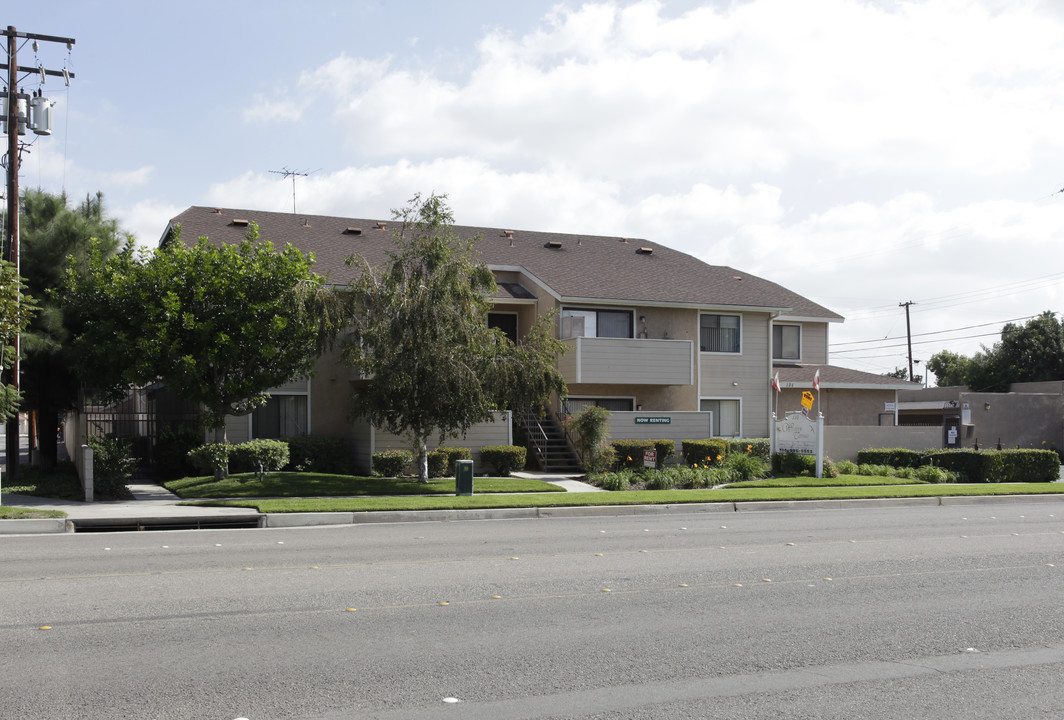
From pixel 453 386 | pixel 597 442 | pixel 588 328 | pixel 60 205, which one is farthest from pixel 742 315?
pixel 60 205

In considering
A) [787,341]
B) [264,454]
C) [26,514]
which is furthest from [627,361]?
[26,514]

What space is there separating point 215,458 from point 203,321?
10.4 feet

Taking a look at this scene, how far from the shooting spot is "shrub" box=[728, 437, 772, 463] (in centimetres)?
3002

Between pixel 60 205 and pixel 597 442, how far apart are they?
643 inches

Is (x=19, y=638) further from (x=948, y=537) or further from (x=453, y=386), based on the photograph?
(x=453, y=386)

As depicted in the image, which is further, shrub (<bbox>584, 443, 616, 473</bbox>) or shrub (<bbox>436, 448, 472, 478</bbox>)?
shrub (<bbox>584, 443, 616, 473</bbox>)

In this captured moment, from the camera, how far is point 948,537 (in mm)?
15148

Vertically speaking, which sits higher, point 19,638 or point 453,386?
point 453,386

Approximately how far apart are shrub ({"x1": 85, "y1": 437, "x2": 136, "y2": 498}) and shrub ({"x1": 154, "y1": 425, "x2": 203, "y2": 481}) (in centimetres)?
490

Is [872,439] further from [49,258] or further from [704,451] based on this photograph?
[49,258]

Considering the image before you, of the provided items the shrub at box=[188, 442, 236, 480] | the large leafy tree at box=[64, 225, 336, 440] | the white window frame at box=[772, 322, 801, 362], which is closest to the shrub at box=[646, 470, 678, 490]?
the large leafy tree at box=[64, 225, 336, 440]

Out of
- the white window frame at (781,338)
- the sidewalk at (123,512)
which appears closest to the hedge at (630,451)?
the white window frame at (781,338)

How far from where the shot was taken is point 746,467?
2738 centimetres

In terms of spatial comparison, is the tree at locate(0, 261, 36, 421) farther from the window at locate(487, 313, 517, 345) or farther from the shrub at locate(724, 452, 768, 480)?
the shrub at locate(724, 452, 768, 480)
